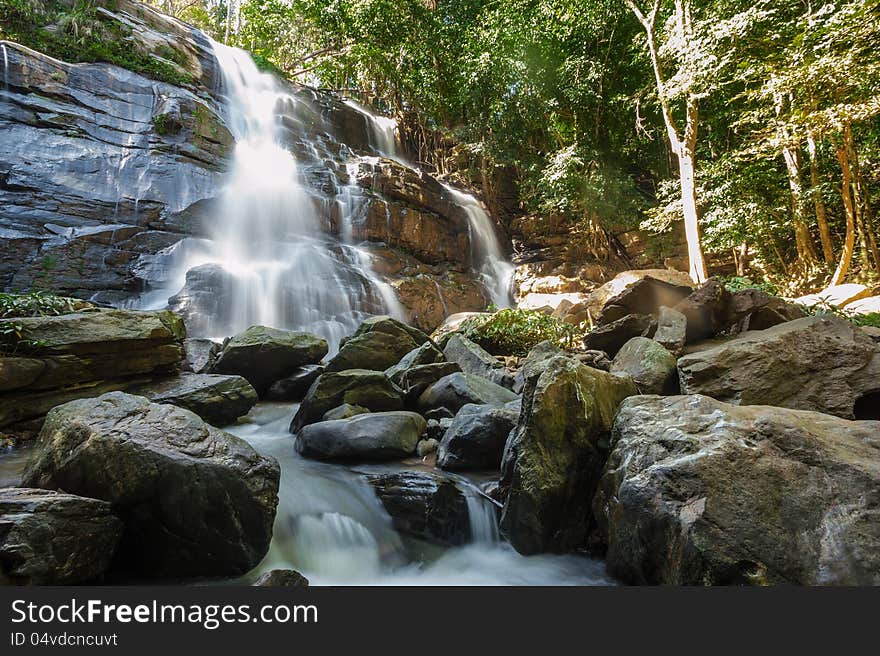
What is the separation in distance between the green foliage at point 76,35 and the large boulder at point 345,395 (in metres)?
16.1

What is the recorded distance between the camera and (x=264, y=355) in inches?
289

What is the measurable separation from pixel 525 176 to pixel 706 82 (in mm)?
8410

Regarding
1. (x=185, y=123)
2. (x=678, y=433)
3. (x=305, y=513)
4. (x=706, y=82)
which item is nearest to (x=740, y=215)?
(x=706, y=82)

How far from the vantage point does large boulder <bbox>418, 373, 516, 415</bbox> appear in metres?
5.89

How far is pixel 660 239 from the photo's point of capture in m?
17.2

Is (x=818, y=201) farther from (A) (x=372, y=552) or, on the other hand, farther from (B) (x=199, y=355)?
(B) (x=199, y=355)

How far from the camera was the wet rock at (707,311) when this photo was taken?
21.2ft

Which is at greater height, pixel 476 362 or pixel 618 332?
pixel 618 332

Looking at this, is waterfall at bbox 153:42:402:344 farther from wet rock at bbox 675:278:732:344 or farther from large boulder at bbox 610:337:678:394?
wet rock at bbox 675:278:732:344

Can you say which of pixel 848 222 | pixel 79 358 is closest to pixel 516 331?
pixel 79 358

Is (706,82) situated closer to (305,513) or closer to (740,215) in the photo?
(740,215)

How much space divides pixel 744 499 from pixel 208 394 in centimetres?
589

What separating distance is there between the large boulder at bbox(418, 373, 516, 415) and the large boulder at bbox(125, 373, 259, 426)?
96.3 inches

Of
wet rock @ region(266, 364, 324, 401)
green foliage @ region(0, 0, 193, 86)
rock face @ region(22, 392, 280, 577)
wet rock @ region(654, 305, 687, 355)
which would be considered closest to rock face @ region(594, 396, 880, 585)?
rock face @ region(22, 392, 280, 577)
